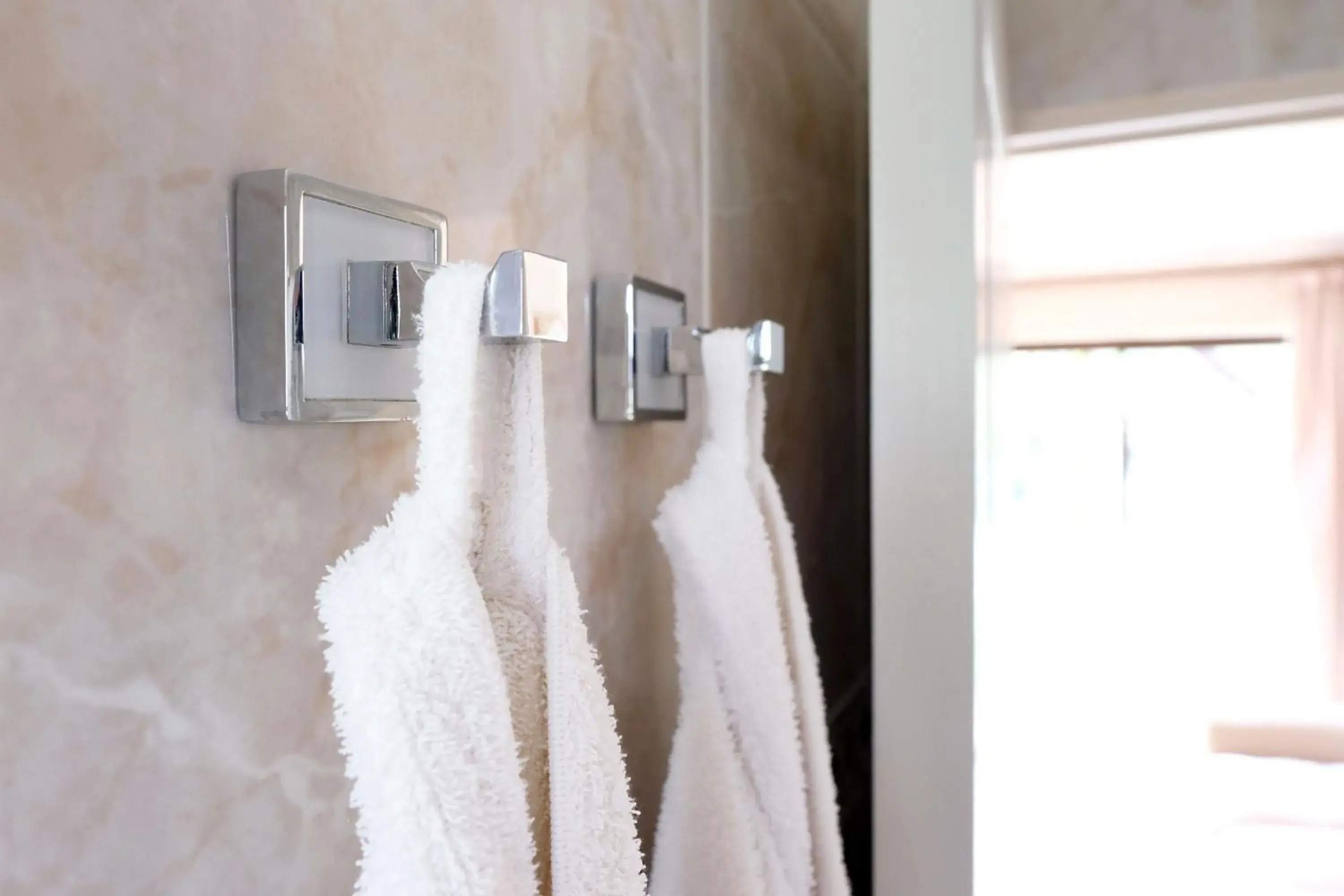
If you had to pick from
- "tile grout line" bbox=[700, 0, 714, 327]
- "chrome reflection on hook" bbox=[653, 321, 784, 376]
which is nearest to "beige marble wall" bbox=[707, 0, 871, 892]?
"tile grout line" bbox=[700, 0, 714, 327]

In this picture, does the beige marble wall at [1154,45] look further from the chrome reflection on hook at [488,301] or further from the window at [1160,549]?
the window at [1160,549]

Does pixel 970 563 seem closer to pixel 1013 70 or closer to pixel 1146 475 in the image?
pixel 1013 70

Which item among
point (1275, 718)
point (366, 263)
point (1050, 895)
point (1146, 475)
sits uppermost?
point (366, 263)

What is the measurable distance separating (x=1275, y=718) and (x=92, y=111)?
11.9ft

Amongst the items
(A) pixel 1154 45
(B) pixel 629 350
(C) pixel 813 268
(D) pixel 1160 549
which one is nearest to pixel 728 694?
(B) pixel 629 350

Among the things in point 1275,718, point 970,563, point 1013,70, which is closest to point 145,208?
point 970,563

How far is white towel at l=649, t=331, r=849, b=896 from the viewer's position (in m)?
0.45

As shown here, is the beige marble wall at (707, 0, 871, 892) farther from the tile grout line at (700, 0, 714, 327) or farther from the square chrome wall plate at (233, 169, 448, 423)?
the square chrome wall plate at (233, 169, 448, 423)

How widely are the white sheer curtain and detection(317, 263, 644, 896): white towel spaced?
13.6ft

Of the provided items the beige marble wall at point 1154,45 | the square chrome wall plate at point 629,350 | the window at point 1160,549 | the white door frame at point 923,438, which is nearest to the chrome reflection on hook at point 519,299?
the square chrome wall plate at point 629,350

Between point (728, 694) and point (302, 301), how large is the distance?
0.93 ft

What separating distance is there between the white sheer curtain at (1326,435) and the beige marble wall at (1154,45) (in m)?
3.08

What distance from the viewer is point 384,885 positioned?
236 mm

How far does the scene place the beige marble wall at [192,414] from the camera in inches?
8.4
